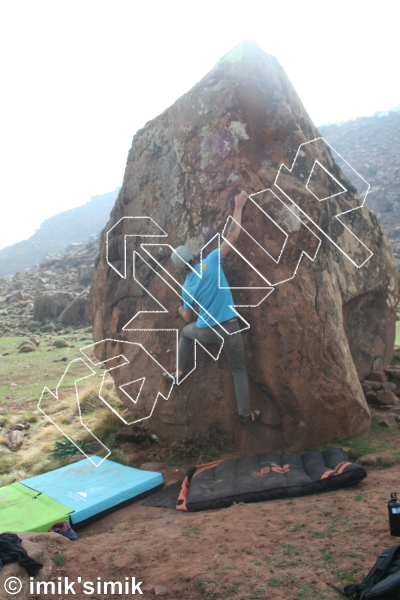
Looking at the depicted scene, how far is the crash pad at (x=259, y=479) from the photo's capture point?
13.8ft

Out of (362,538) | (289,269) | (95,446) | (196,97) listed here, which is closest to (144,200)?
(196,97)

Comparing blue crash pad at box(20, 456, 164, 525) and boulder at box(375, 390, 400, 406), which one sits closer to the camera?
blue crash pad at box(20, 456, 164, 525)

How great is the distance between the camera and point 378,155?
1847 inches

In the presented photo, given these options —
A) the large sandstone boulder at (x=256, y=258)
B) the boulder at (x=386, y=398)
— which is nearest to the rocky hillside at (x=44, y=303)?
the large sandstone boulder at (x=256, y=258)

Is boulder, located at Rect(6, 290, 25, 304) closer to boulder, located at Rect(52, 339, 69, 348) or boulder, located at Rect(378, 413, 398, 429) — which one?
boulder, located at Rect(52, 339, 69, 348)

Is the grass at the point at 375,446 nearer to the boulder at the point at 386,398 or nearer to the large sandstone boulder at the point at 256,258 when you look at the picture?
the large sandstone boulder at the point at 256,258

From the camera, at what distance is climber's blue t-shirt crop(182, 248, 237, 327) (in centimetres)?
503

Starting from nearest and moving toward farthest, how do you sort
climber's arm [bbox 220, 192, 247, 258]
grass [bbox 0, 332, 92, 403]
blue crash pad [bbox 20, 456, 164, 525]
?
blue crash pad [bbox 20, 456, 164, 525] < climber's arm [bbox 220, 192, 247, 258] < grass [bbox 0, 332, 92, 403]

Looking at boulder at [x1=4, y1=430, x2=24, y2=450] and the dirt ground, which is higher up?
boulder at [x1=4, y1=430, x2=24, y2=450]

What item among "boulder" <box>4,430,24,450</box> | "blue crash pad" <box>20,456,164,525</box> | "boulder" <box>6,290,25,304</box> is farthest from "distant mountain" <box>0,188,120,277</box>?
"blue crash pad" <box>20,456,164,525</box>

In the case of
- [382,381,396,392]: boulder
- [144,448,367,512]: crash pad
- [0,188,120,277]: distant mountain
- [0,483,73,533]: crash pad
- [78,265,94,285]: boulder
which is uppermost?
[0,188,120,277]: distant mountain

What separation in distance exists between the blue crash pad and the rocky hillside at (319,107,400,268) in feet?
68.7

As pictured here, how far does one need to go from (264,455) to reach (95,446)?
→ 7.73 ft

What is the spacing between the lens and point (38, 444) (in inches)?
255
